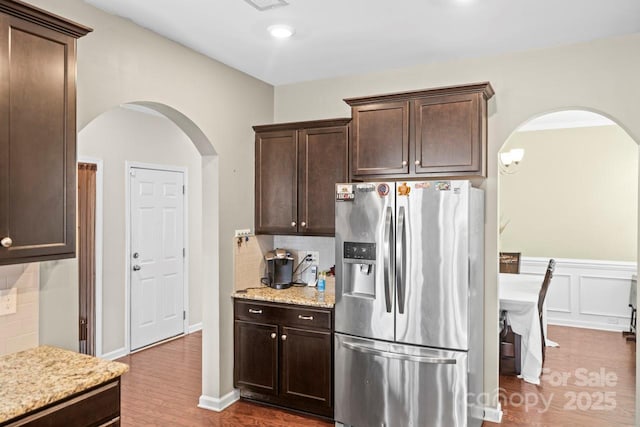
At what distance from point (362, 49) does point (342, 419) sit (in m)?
2.71

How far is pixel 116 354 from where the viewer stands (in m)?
4.72

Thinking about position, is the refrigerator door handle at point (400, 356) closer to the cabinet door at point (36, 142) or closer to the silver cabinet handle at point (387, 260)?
the silver cabinet handle at point (387, 260)

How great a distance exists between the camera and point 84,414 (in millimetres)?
1942

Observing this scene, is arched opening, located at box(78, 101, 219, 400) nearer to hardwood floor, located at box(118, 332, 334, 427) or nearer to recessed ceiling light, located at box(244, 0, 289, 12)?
hardwood floor, located at box(118, 332, 334, 427)

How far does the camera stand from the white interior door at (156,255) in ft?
16.3

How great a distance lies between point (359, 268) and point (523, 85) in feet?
5.96

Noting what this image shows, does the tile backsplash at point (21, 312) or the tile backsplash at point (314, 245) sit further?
the tile backsplash at point (314, 245)

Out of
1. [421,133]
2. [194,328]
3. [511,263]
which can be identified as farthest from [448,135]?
[194,328]

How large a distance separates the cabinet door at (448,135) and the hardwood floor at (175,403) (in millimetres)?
2091

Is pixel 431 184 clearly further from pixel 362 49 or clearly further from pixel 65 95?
pixel 65 95

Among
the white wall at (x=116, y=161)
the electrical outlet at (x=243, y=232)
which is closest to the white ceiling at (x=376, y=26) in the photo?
the electrical outlet at (x=243, y=232)

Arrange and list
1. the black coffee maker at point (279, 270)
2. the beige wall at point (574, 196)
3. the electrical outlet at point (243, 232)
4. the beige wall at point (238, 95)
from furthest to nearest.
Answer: the beige wall at point (574, 196) → the black coffee maker at point (279, 270) → the electrical outlet at point (243, 232) → the beige wall at point (238, 95)

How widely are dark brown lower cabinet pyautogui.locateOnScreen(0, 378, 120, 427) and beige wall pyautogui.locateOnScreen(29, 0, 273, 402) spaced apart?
560mm

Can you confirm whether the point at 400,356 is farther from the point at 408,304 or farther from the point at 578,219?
the point at 578,219
